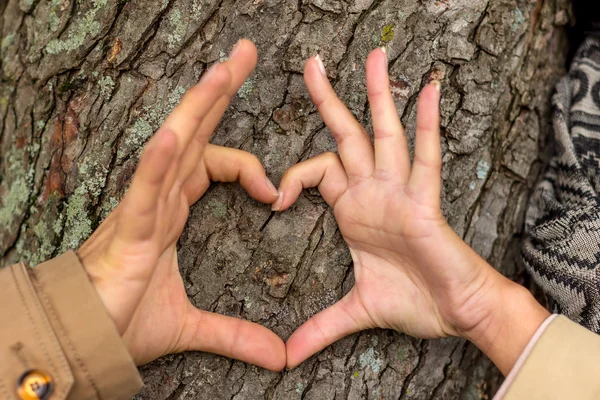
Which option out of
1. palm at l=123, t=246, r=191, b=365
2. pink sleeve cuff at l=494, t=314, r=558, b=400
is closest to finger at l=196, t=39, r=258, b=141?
palm at l=123, t=246, r=191, b=365

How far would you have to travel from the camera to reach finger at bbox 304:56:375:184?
1.54 meters

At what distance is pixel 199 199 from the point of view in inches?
62.4

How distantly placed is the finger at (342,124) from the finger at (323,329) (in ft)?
1.24

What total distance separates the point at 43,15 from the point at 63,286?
92 cm

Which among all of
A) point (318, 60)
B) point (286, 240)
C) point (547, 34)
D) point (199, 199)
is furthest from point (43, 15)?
point (547, 34)

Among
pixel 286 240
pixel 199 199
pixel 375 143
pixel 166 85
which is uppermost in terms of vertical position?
pixel 166 85

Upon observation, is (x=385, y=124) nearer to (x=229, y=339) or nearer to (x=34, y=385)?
(x=229, y=339)

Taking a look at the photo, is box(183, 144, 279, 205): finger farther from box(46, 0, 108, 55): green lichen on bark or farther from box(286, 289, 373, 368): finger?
box(46, 0, 108, 55): green lichen on bark

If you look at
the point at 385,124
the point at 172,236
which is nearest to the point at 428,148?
the point at 385,124

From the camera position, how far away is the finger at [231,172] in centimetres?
152

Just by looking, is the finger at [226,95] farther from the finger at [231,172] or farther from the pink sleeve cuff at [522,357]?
the pink sleeve cuff at [522,357]

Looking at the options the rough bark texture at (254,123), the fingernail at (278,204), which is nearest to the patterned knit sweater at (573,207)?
the rough bark texture at (254,123)

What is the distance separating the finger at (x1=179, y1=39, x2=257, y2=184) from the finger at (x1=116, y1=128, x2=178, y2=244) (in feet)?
0.49

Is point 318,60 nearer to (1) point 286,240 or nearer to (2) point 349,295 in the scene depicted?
(1) point 286,240
